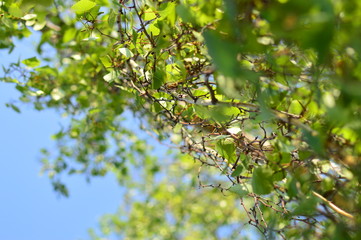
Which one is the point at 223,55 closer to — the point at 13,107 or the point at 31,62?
the point at 31,62

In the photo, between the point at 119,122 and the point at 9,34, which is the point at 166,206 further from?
the point at 9,34

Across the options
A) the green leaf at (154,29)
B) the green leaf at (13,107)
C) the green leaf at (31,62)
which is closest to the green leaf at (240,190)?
the green leaf at (154,29)

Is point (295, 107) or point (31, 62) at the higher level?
point (31, 62)

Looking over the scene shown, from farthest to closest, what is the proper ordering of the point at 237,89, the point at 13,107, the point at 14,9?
the point at 13,107
the point at 14,9
the point at 237,89

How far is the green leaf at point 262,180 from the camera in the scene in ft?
2.63

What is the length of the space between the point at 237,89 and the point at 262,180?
8.3 inches

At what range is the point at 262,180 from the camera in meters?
0.80

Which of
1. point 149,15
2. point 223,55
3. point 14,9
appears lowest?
point 223,55

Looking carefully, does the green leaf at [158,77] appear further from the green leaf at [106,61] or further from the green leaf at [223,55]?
the green leaf at [223,55]

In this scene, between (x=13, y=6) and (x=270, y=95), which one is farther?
(x=13, y=6)

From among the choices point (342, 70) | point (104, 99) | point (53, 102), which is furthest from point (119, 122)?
point (342, 70)

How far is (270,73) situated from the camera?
84 centimetres

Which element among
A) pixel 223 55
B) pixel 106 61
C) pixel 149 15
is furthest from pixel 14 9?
pixel 223 55

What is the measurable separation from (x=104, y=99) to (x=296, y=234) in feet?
→ 5.59
